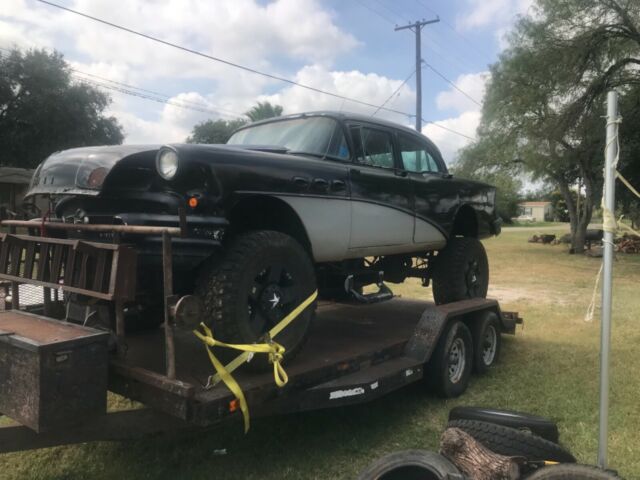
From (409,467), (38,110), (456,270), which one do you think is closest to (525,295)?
(456,270)

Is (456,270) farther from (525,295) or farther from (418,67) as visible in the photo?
(418,67)

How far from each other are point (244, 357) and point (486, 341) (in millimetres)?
3381

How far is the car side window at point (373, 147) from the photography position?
15.4 ft

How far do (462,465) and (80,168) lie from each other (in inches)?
112

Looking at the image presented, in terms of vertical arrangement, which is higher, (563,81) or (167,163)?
(563,81)

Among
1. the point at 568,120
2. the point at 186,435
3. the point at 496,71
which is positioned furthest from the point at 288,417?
the point at 496,71

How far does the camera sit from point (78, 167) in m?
3.28

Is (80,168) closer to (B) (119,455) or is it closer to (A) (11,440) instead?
(A) (11,440)

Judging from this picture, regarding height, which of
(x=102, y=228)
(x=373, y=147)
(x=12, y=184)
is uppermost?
(x=373, y=147)

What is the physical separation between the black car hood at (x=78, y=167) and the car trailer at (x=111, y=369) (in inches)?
9.1

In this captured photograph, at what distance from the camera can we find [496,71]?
2058cm

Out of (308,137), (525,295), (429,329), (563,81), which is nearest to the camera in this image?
(308,137)

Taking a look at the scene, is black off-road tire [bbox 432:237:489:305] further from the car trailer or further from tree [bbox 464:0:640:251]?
tree [bbox 464:0:640:251]

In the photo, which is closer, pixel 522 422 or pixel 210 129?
pixel 522 422
